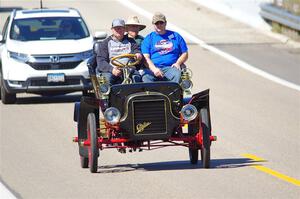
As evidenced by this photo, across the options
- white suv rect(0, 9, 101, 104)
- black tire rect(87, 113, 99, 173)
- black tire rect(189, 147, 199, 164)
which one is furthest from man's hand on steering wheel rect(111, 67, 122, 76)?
white suv rect(0, 9, 101, 104)

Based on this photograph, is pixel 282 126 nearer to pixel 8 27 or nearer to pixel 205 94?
pixel 205 94

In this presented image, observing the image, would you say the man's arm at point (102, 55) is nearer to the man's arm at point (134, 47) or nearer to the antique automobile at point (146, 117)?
the man's arm at point (134, 47)

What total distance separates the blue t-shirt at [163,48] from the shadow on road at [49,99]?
7558 millimetres

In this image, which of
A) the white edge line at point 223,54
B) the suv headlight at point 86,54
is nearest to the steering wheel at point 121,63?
the suv headlight at point 86,54

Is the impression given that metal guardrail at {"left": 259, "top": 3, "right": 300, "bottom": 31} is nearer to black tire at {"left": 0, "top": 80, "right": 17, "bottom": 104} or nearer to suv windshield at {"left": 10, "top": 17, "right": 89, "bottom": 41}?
suv windshield at {"left": 10, "top": 17, "right": 89, "bottom": 41}

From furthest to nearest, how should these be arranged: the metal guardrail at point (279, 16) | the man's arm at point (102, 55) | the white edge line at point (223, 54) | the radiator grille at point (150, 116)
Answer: the metal guardrail at point (279, 16) < the white edge line at point (223, 54) < the man's arm at point (102, 55) < the radiator grille at point (150, 116)

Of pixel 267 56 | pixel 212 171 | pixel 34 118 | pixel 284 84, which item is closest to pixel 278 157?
pixel 212 171

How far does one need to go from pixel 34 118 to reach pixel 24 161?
4782 millimetres

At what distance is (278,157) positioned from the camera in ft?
47.7

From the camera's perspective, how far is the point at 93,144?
12.9 metres

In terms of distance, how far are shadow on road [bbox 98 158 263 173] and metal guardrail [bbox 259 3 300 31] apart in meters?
15.1

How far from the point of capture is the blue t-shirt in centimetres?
1417

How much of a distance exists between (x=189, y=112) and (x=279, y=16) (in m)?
18.0

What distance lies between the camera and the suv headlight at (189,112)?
12.9 meters
